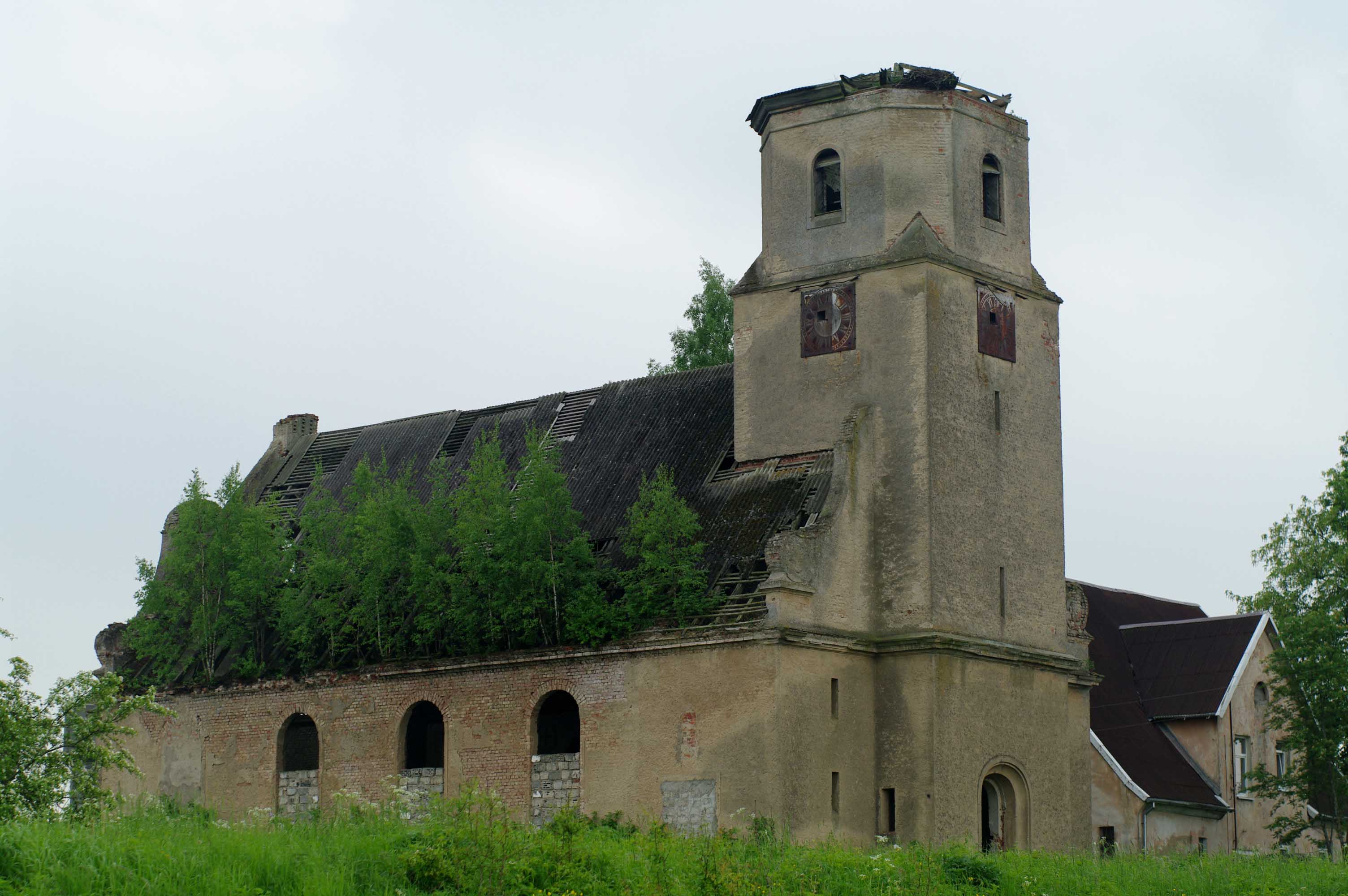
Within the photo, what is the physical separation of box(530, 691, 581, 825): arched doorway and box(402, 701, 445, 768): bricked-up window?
264 centimetres

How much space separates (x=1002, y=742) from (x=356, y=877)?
15492mm

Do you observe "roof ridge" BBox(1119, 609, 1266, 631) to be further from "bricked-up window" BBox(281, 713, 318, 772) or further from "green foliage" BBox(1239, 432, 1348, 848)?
"bricked-up window" BBox(281, 713, 318, 772)

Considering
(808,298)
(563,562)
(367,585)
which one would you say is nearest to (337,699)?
(367,585)

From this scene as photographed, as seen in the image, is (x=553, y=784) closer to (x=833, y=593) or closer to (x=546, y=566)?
(x=546, y=566)

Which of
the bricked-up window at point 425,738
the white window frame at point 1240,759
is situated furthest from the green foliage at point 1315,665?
the bricked-up window at point 425,738

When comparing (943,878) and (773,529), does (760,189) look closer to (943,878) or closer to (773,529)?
(773,529)

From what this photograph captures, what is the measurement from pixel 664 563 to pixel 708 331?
19.7 metres

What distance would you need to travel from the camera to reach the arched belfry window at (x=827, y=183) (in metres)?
34.9

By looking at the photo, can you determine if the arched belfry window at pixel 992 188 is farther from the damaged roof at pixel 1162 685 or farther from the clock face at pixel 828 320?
the damaged roof at pixel 1162 685

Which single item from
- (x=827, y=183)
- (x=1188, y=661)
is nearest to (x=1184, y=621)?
(x=1188, y=661)

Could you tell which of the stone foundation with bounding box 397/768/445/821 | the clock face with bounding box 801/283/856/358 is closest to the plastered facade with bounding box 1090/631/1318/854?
the clock face with bounding box 801/283/856/358

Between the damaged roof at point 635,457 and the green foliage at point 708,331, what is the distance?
9507mm

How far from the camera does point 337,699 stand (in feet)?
116

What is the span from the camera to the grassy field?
62.1ft
